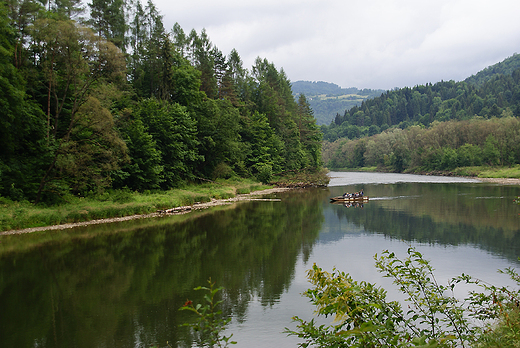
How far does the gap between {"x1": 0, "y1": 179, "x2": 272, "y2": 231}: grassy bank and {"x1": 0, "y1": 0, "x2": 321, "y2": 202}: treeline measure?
133 centimetres

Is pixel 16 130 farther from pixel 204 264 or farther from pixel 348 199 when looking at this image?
pixel 348 199

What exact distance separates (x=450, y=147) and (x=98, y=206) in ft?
337

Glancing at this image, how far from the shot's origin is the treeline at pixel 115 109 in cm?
2903

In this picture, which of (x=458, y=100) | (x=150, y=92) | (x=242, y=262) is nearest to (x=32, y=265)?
(x=242, y=262)

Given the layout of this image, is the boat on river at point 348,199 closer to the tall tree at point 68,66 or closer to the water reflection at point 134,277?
the water reflection at point 134,277

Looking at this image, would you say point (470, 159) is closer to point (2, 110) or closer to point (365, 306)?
point (2, 110)

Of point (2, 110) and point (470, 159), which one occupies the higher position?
point (2, 110)

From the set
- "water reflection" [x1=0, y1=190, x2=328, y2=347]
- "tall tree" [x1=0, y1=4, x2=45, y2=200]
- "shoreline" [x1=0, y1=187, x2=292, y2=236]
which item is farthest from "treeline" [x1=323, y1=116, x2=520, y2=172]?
"tall tree" [x1=0, y1=4, x2=45, y2=200]

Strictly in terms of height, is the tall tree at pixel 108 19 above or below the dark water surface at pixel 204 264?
above

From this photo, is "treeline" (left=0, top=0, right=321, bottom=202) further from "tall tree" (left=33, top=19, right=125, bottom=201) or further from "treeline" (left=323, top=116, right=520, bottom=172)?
"treeline" (left=323, top=116, right=520, bottom=172)

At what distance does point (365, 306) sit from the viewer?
476 centimetres

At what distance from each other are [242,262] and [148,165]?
23.3 meters

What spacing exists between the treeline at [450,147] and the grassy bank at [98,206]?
7761cm

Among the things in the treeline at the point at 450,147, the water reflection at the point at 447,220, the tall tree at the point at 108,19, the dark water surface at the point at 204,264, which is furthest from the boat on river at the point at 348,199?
the treeline at the point at 450,147
